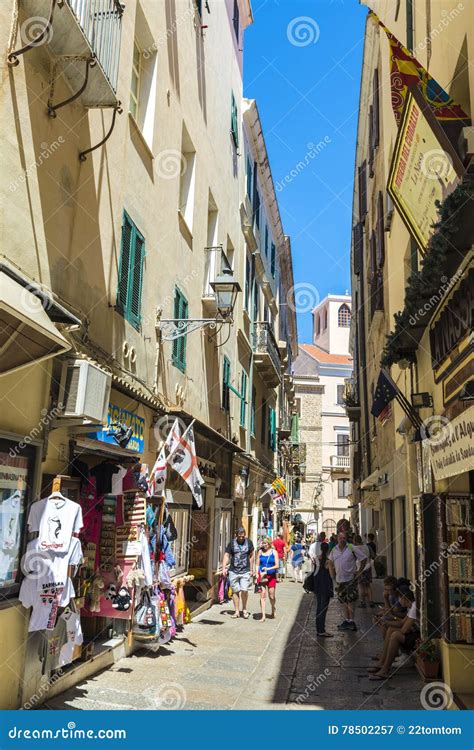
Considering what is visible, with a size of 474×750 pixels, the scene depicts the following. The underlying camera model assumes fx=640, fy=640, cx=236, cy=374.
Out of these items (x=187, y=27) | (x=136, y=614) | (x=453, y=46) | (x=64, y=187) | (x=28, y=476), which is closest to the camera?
(x=28, y=476)

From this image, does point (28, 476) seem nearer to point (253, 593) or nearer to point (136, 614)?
point (136, 614)

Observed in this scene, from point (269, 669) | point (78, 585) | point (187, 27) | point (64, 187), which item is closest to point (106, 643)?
point (78, 585)

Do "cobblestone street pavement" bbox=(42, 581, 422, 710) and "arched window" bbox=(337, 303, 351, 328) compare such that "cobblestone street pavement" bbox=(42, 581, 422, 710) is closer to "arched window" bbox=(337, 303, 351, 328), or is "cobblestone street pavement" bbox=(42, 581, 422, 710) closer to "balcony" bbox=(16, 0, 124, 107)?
"balcony" bbox=(16, 0, 124, 107)

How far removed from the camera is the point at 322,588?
11852 mm

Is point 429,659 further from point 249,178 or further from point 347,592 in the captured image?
point 249,178

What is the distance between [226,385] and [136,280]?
7.92 m

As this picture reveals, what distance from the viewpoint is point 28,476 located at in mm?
6285

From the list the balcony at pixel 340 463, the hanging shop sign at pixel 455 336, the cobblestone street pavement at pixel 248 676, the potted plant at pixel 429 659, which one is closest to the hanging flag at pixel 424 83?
the hanging shop sign at pixel 455 336

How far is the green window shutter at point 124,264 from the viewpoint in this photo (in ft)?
29.7

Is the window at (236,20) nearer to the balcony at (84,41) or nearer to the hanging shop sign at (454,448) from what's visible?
the balcony at (84,41)

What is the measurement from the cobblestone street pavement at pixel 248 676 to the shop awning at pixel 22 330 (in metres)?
3.54

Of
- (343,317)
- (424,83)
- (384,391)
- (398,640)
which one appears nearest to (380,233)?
(384,391)

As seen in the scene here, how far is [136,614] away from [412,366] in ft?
18.6

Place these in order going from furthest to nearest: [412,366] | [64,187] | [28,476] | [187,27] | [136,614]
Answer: [187,27]
[412,366]
[136,614]
[64,187]
[28,476]
